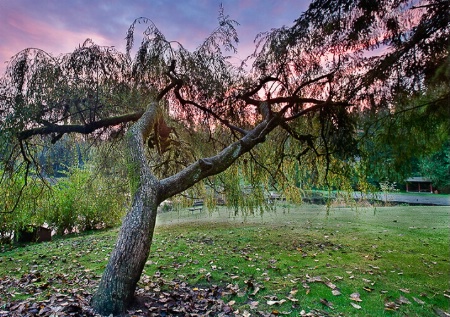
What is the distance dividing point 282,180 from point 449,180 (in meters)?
13.3

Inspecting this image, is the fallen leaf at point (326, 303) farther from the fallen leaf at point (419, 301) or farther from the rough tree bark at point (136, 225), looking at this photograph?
the rough tree bark at point (136, 225)

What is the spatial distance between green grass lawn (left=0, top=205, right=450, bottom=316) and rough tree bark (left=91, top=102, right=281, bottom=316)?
72 cm

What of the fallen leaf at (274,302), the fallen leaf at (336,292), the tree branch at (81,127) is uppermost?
the tree branch at (81,127)

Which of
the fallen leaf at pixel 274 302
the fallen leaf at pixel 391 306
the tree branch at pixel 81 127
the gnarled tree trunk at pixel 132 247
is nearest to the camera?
the gnarled tree trunk at pixel 132 247

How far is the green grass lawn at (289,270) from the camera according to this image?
9.09 feet

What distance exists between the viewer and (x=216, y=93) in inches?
185

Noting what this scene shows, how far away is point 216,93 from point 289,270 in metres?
3.05

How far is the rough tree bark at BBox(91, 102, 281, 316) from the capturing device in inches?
93.1

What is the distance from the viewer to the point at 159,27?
4.12 metres

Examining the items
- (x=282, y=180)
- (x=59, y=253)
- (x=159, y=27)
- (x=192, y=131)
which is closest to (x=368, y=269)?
(x=282, y=180)

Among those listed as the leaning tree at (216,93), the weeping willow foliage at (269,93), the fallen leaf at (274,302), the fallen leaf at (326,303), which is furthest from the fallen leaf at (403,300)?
the leaning tree at (216,93)

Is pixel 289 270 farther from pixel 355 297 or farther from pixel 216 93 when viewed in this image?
pixel 216 93

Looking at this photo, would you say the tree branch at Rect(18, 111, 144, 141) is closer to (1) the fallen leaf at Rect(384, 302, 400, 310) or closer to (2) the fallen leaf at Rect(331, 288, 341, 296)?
(2) the fallen leaf at Rect(331, 288, 341, 296)

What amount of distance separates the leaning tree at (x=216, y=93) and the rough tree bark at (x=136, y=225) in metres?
0.01
